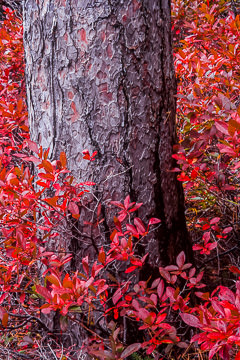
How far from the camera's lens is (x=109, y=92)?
1451 millimetres

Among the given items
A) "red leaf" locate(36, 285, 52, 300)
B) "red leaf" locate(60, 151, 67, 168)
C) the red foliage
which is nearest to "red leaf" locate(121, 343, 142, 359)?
the red foliage

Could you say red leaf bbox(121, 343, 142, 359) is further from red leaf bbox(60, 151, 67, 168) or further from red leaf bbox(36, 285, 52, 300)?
red leaf bbox(60, 151, 67, 168)

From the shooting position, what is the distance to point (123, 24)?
1423mm

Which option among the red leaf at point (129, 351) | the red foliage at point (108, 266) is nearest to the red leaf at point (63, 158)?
the red foliage at point (108, 266)

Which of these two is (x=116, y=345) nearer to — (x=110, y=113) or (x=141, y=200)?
(x=141, y=200)

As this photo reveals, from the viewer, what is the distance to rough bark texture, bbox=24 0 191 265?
1.43 m

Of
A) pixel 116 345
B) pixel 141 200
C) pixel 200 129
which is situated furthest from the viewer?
pixel 200 129

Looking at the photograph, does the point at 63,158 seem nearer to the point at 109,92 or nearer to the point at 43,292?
the point at 109,92

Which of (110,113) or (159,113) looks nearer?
(110,113)

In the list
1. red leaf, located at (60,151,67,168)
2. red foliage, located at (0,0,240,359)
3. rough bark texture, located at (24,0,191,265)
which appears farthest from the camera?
rough bark texture, located at (24,0,191,265)

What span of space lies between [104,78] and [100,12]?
272mm

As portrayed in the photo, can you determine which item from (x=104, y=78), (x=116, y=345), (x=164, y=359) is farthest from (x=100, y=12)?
(x=164, y=359)

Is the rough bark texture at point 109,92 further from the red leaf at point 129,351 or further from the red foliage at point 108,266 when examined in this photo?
the red leaf at point 129,351

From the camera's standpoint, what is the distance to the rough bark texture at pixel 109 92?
1431 mm
